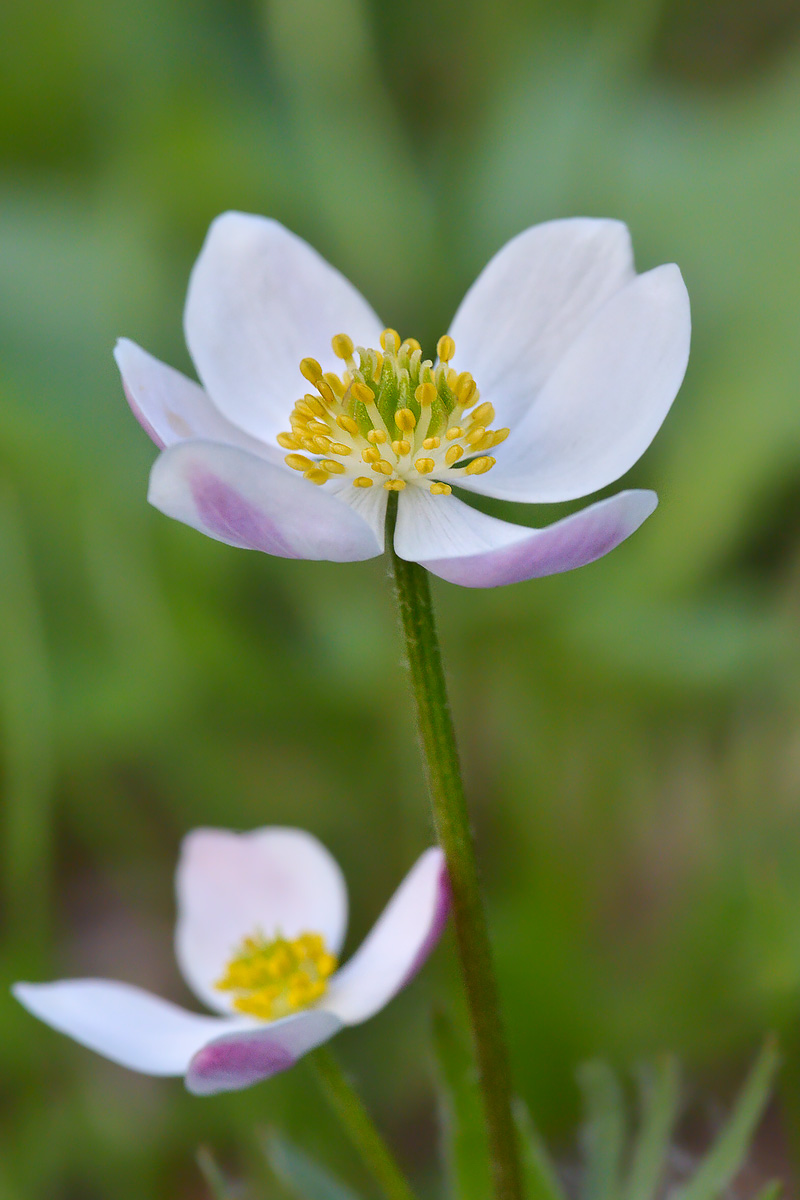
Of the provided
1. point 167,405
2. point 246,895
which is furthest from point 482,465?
point 246,895

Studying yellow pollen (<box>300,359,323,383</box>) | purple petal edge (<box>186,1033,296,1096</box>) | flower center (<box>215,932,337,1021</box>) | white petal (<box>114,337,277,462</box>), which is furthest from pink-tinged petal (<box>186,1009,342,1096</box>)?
yellow pollen (<box>300,359,323,383</box>)

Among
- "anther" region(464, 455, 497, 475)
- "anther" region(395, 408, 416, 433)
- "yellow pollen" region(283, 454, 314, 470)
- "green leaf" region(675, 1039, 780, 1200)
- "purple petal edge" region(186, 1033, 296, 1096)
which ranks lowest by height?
"green leaf" region(675, 1039, 780, 1200)

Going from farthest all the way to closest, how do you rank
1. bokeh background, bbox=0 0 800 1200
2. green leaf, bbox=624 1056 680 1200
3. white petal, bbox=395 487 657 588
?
bokeh background, bbox=0 0 800 1200, green leaf, bbox=624 1056 680 1200, white petal, bbox=395 487 657 588

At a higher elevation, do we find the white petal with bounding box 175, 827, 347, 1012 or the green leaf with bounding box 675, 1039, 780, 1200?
the white petal with bounding box 175, 827, 347, 1012

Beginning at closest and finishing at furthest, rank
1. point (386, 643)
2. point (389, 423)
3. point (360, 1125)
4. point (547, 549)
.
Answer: point (547, 549)
point (360, 1125)
point (389, 423)
point (386, 643)

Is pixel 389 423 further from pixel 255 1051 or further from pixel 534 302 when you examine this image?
pixel 255 1051

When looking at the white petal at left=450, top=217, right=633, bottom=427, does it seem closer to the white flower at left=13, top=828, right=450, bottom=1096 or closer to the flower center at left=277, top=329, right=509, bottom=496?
the flower center at left=277, top=329, right=509, bottom=496

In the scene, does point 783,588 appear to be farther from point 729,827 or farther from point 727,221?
point 727,221
